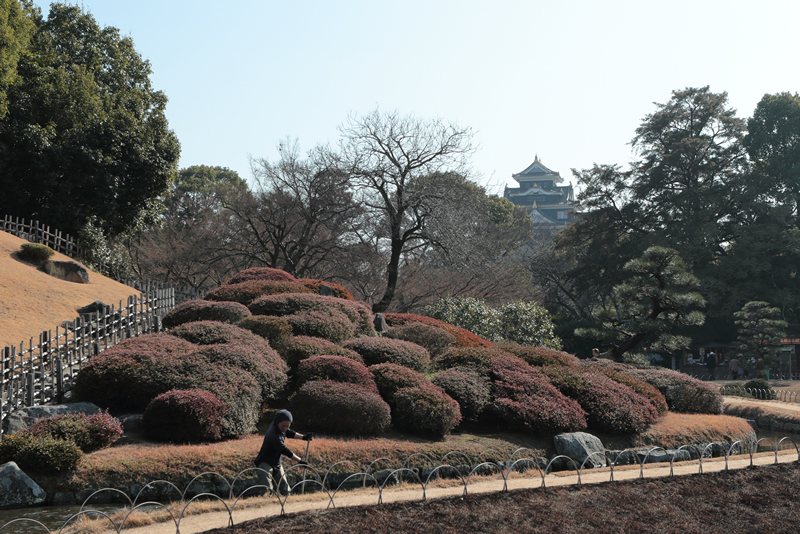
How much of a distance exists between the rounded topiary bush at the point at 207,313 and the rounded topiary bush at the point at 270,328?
70cm

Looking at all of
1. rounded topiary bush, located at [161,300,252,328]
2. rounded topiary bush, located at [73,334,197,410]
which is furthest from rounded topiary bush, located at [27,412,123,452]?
rounded topiary bush, located at [161,300,252,328]

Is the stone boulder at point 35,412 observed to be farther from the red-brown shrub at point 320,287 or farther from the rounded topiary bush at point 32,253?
the rounded topiary bush at point 32,253

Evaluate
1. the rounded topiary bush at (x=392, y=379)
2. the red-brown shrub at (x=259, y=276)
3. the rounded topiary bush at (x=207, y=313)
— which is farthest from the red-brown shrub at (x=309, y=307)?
the rounded topiary bush at (x=392, y=379)

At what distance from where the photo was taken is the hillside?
15277mm

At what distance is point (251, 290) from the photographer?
1625 centimetres

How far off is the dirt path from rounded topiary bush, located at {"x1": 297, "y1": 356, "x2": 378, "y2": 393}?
259cm

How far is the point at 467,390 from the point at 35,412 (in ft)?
23.7

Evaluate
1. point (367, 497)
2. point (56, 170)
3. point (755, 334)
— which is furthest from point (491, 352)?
point (755, 334)

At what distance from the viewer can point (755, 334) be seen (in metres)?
30.3

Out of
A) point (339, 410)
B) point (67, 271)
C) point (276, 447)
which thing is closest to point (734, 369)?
point (339, 410)

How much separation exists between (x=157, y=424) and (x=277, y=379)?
243cm

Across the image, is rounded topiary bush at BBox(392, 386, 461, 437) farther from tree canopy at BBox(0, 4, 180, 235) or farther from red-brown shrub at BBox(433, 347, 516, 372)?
tree canopy at BBox(0, 4, 180, 235)

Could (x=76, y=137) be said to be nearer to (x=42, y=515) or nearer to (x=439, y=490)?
(x=42, y=515)

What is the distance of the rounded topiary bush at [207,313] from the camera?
46.0ft
